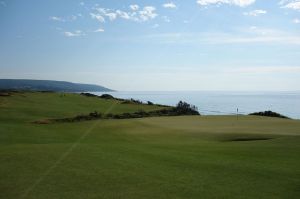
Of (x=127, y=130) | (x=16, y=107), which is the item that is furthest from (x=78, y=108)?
(x=127, y=130)

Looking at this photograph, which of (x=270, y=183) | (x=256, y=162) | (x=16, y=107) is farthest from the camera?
(x=16, y=107)

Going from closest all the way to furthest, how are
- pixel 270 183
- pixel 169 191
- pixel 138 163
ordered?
pixel 169 191, pixel 270 183, pixel 138 163

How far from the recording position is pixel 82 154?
50.4ft

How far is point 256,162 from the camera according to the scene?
575 inches

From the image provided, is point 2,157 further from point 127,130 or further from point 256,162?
point 127,130

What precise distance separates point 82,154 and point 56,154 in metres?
1.01

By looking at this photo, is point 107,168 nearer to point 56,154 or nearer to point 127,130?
point 56,154

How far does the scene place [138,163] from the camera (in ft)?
44.5

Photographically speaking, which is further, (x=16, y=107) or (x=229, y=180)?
(x=16, y=107)

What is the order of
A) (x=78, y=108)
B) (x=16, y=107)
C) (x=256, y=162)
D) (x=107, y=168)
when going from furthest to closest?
(x=78, y=108) < (x=16, y=107) < (x=256, y=162) < (x=107, y=168)

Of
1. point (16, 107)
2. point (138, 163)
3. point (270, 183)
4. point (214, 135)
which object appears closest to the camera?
point (270, 183)

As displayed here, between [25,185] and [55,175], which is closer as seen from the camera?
Result: [25,185]

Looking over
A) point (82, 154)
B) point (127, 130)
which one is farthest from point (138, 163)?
point (127, 130)

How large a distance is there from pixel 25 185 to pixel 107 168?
10.2 ft
